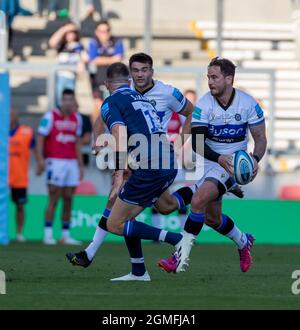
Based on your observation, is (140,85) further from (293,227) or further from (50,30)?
(50,30)

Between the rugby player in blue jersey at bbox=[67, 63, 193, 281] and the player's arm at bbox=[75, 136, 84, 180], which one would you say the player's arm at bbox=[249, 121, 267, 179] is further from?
→ the player's arm at bbox=[75, 136, 84, 180]

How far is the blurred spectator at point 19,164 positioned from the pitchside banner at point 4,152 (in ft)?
4.25

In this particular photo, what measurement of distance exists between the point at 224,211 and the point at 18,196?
11.1 feet

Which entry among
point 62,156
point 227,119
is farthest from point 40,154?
point 227,119

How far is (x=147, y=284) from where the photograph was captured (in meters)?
10.0

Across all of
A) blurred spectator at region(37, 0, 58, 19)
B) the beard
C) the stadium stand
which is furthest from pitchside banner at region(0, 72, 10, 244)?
blurred spectator at region(37, 0, 58, 19)

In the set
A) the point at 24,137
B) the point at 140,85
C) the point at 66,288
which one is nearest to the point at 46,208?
the point at 24,137

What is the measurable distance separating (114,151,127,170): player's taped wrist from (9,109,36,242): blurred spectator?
7.59m

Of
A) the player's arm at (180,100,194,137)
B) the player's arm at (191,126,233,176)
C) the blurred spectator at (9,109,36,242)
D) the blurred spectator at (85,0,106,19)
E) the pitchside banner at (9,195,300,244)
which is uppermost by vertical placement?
the blurred spectator at (85,0,106,19)

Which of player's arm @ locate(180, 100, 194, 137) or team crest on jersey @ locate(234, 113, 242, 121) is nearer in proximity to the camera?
team crest on jersey @ locate(234, 113, 242, 121)

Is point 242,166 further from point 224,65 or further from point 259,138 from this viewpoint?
point 224,65

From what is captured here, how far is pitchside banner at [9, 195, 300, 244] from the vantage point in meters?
18.1

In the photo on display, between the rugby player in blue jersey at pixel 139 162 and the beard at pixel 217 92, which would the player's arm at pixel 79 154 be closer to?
the beard at pixel 217 92

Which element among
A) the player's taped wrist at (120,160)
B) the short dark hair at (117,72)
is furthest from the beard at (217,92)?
the player's taped wrist at (120,160)
